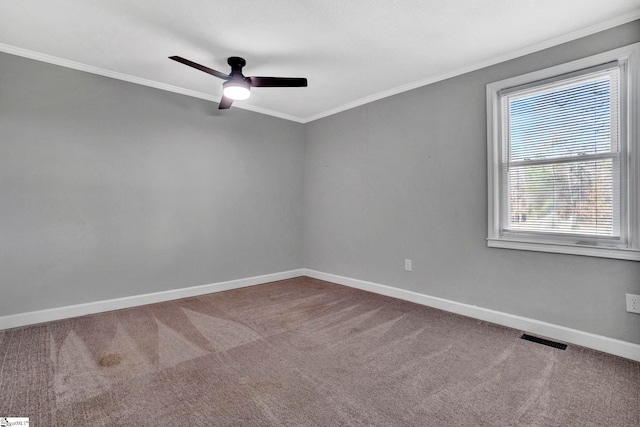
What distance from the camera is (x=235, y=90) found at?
2949 mm

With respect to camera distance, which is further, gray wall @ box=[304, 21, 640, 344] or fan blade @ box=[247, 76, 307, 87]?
fan blade @ box=[247, 76, 307, 87]

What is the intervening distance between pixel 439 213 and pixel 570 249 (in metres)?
1.19

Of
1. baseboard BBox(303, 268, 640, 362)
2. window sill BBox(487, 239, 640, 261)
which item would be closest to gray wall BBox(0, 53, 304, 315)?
baseboard BBox(303, 268, 640, 362)

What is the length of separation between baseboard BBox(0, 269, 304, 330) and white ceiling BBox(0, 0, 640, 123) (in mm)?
2429

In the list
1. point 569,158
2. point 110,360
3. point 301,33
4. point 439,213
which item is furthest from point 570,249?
point 110,360

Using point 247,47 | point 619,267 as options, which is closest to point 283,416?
point 619,267

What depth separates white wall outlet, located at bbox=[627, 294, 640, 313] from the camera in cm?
232

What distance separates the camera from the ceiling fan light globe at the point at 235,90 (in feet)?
9.46

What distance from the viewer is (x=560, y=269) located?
267 cm

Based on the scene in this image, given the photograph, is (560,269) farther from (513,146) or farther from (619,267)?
(513,146)

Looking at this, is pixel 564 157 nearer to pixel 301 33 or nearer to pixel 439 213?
pixel 439 213

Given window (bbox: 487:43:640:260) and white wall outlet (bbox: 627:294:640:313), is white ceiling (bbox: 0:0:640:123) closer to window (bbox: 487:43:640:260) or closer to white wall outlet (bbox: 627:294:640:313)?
window (bbox: 487:43:640:260)

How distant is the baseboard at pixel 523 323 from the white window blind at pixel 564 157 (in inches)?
31.0

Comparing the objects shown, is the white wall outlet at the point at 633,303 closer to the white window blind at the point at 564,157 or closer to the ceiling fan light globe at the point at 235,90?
the white window blind at the point at 564,157
